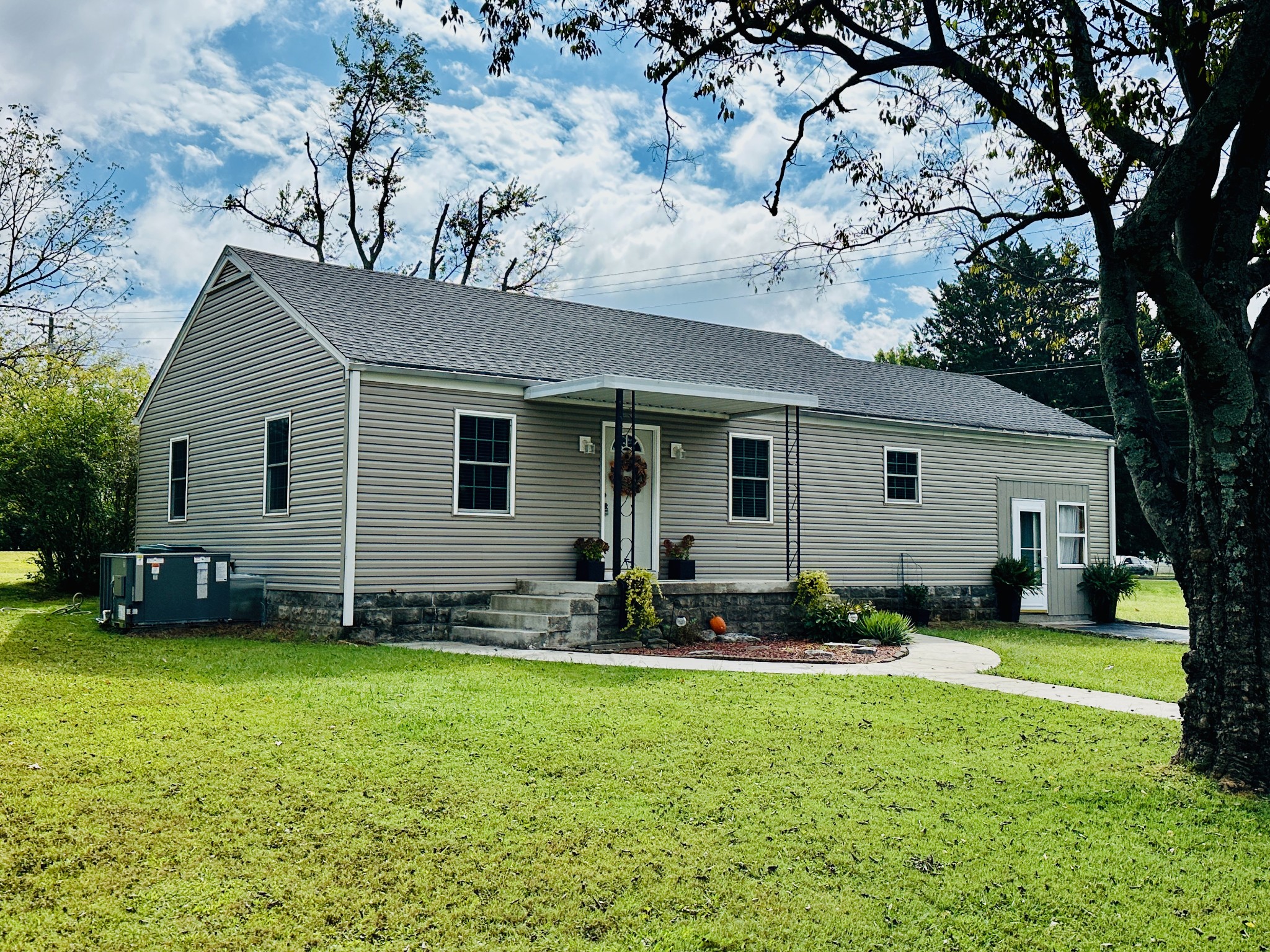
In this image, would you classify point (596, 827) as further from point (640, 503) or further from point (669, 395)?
point (640, 503)

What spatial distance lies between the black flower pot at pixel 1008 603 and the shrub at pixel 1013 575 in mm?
61

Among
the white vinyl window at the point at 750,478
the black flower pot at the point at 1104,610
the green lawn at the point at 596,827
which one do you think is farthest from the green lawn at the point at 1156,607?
the green lawn at the point at 596,827

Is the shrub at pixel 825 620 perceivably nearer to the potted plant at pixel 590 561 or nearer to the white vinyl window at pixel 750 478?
the white vinyl window at pixel 750 478

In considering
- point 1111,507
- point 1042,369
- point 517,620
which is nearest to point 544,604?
point 517,620

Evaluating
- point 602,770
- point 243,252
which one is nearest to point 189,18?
point 243,252

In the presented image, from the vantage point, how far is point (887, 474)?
19062 mm

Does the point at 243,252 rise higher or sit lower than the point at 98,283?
lower

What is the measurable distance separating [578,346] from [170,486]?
25.5 feet

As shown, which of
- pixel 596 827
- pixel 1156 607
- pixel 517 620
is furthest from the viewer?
pixel 1156 607

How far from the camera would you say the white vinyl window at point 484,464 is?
46.2 feet

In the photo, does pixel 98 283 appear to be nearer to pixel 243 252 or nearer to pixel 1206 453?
pixel 243 252

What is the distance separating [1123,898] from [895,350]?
51228mm

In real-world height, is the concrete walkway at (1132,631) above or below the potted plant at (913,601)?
below

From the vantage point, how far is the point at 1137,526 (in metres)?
43.5
